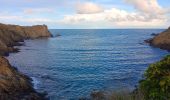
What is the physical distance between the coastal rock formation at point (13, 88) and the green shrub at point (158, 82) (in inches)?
863

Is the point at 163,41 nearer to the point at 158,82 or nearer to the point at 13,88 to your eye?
the point at 13,88

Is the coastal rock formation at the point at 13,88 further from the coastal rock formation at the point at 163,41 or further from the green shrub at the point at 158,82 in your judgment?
the coastal rock formation at the point at 163,41

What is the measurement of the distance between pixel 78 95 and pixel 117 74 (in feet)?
59.0

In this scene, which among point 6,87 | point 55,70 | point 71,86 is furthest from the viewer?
point 55,70

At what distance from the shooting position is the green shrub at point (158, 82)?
17.6 meters

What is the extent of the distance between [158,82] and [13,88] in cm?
2647

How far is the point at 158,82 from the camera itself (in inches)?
704

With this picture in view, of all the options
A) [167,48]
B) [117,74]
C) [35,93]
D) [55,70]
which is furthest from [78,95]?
[167,48]

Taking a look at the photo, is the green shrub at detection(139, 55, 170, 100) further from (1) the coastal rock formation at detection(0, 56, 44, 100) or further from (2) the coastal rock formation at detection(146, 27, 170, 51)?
(2) the coastal rock formation at detection(146, 27, 170, 51)

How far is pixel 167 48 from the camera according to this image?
347ft

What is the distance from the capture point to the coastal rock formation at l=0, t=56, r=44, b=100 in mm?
38750

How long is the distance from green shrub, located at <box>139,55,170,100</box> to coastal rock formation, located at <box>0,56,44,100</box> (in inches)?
863

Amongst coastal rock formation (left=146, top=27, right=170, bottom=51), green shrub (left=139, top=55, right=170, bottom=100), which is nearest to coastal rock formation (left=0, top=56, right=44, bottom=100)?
green shrub (left=139, top=55, right=170, bottom=100)

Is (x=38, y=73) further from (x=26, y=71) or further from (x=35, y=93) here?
(x=35, y=93)
